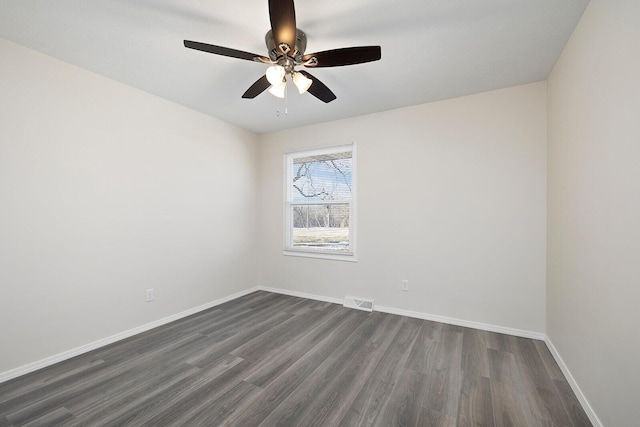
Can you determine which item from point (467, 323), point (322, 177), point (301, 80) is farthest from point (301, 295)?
point (301, 80)

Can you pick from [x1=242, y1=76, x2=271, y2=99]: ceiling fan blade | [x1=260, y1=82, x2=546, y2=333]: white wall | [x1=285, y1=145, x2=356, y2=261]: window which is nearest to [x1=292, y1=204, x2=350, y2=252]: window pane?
[x1=285, y1=145, x2=356, y2=261]: window

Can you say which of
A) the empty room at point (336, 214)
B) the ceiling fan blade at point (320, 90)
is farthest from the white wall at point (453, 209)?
the ceiling fan blade at point (320, 90)

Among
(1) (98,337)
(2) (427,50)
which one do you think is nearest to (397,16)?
(2) (427,50)

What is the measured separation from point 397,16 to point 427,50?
1.61ft

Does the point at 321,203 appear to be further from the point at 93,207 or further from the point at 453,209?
the point at 93,207

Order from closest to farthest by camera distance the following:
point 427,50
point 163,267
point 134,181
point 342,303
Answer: point 427,50 → point 134,181 → point 163,267 → point 342,303

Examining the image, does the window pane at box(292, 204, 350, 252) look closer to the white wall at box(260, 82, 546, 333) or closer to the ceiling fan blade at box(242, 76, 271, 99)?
the white wall at box(260, 82, 546, 333)

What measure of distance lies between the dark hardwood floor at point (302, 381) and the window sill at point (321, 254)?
3.17ft

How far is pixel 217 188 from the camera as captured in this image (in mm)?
3650

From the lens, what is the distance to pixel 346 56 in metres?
1.72

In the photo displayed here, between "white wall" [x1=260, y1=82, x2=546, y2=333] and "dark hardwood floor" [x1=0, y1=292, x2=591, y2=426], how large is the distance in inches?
17.7

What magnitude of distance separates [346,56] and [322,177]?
230cm

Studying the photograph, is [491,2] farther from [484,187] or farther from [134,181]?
[134,181]

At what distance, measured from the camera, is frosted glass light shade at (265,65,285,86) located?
180 cm
